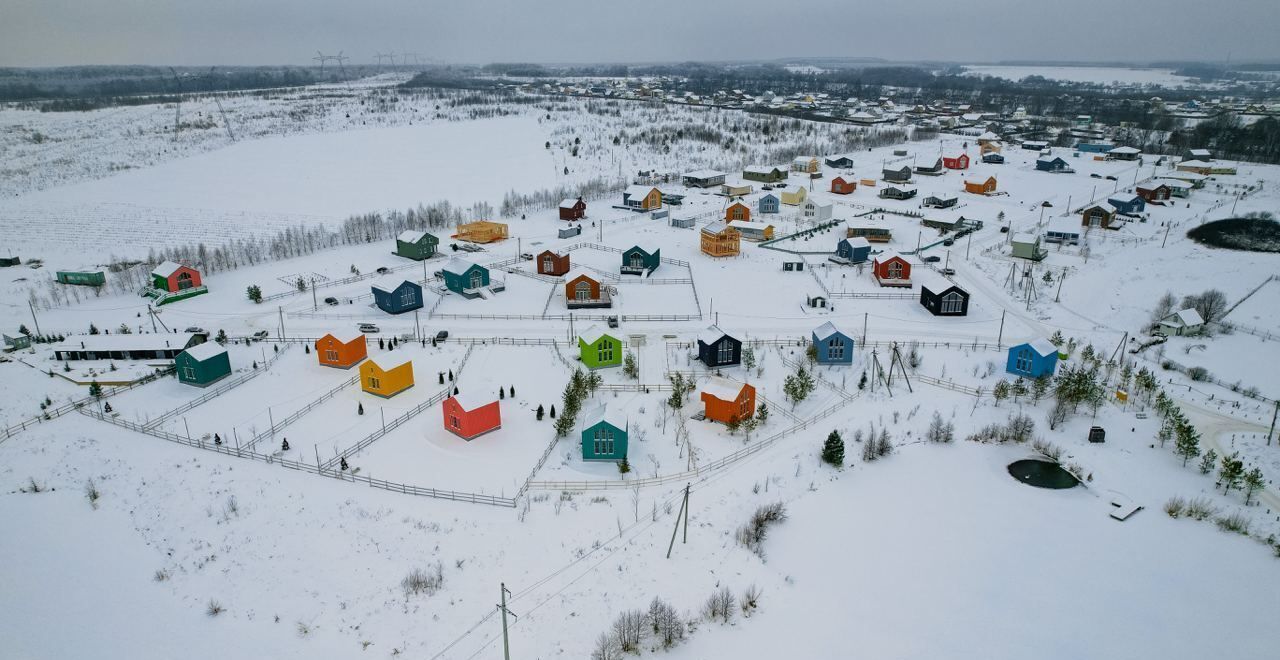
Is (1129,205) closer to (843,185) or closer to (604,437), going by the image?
(843,185)

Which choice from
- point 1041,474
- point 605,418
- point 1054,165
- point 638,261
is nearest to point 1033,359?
point 1041,474

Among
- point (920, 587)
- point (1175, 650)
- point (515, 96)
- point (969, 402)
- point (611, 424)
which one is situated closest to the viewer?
point (1175, 650)

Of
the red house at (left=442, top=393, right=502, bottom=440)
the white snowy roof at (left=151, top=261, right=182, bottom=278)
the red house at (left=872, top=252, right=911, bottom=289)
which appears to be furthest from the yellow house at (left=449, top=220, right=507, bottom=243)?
the red house at (left=442, top=393, right=502, bottom=440)

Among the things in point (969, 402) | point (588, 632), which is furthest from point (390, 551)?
→ point (969, 402)

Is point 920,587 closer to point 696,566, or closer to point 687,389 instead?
point 696,566

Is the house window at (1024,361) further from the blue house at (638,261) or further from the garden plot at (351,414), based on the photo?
the garden plot at (351,414)

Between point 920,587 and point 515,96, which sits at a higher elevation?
point 515,96

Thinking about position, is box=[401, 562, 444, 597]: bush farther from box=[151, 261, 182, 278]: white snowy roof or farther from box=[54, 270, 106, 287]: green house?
box=[54, 270, 106, 287]: green house
